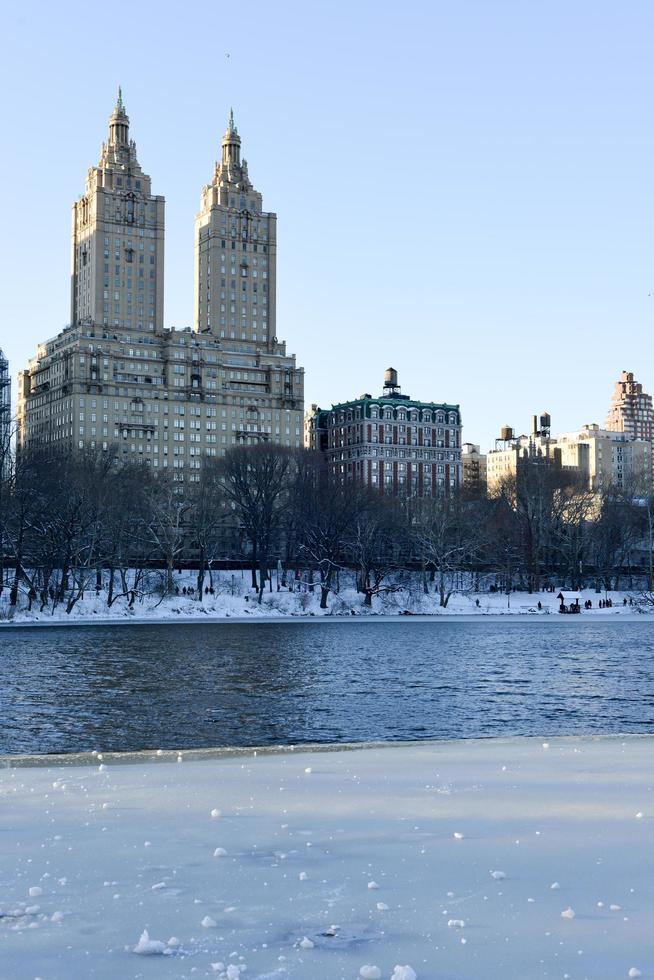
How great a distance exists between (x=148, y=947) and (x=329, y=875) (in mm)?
2657

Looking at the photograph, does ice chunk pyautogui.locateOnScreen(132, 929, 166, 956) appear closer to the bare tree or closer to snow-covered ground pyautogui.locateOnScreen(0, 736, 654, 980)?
snow-covered ground pyautogui.locateOnScreen(0, 736, 654, 980)

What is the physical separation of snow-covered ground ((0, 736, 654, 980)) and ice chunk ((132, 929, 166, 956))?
12 mm

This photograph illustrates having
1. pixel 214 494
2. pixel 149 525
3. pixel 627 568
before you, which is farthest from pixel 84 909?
pixel 627 568

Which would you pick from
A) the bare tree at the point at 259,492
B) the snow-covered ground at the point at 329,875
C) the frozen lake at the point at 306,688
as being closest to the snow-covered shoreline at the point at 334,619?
the frozen lake at the point at 306,688

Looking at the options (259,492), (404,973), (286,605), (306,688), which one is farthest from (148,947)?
(259,492)

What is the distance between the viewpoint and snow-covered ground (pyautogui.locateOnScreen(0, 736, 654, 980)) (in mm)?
8805

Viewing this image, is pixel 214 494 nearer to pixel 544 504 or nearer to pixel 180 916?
pixel 544 504

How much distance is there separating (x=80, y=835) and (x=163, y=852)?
56.6 inches

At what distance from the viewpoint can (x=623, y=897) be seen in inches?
402

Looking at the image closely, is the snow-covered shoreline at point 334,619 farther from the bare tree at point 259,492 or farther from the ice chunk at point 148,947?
the ice chunk at point 148,947

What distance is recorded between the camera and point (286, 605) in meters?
104

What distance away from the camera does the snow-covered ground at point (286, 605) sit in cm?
9162

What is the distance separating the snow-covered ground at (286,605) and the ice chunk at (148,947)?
79622mm

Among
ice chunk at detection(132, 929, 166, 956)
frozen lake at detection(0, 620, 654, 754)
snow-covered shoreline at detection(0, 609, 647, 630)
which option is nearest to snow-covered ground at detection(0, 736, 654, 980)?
ice chunk at detection(132, 929, 166, 956)
